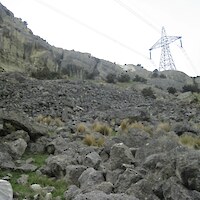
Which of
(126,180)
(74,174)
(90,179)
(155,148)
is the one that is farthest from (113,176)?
(155,148)

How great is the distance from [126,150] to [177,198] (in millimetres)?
2600

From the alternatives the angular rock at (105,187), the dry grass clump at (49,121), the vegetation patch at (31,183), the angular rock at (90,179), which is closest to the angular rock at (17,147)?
the vegetation patch at (31,183)

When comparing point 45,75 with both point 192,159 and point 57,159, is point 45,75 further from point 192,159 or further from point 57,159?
point 192,159

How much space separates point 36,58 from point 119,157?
4353cm

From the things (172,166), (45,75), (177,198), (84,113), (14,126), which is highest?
(45,75)

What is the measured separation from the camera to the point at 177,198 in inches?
204

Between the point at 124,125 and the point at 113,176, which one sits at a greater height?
the point at 124,125

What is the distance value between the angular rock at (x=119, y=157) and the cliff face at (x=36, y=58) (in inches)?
1342

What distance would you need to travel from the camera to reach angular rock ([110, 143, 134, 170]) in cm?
745

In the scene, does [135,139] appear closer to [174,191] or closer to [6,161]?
[6,161]

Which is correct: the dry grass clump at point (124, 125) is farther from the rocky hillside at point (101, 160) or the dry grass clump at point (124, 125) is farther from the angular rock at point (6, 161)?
the angular rock at point (6, 161)

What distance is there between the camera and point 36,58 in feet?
163

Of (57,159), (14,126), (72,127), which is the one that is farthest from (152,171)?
(72,127)

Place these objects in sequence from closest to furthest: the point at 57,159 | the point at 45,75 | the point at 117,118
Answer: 1. the point at 57,159
2. the point at 117,118
3. the point at 45,75
